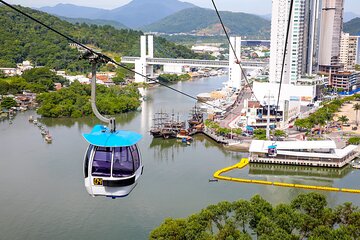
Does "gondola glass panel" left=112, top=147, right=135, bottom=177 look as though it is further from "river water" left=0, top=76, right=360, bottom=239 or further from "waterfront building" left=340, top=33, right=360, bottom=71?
"waterfront building" left=340, top=33, right=360, bottom=71

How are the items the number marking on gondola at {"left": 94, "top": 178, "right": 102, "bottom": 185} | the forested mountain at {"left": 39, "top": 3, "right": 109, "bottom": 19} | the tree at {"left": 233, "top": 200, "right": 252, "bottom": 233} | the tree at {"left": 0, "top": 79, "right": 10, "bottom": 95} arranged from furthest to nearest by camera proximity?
the forested mountain at {"left": 39, "top": 3, "right": 109, "bottom": 19} → the tree at {"left": 0, "top": 79, "right": 10, "bottom": 95} → the tree at {"left": 233, "top": 200, "right": 252, "bottom": 233} → the number marking on gondola at {"left": 94, "top": 178, "right": 102, "bottom": 185}

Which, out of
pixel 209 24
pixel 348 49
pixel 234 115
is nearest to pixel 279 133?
pixel 234 115

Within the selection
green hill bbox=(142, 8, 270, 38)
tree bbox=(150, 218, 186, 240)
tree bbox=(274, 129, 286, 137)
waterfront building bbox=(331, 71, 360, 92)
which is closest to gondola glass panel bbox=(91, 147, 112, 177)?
tree bbox=(150, 218, 186, 240)

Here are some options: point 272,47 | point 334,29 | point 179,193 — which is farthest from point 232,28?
point 179,193

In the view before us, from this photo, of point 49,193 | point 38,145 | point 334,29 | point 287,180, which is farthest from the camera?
point 334,29

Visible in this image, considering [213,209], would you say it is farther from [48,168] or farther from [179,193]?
[48,168]

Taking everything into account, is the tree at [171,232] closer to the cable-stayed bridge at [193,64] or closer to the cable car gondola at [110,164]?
the cable car gondola at [110,164]

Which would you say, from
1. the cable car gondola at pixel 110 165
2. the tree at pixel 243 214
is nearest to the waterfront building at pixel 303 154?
the tree at pixel 243 214
